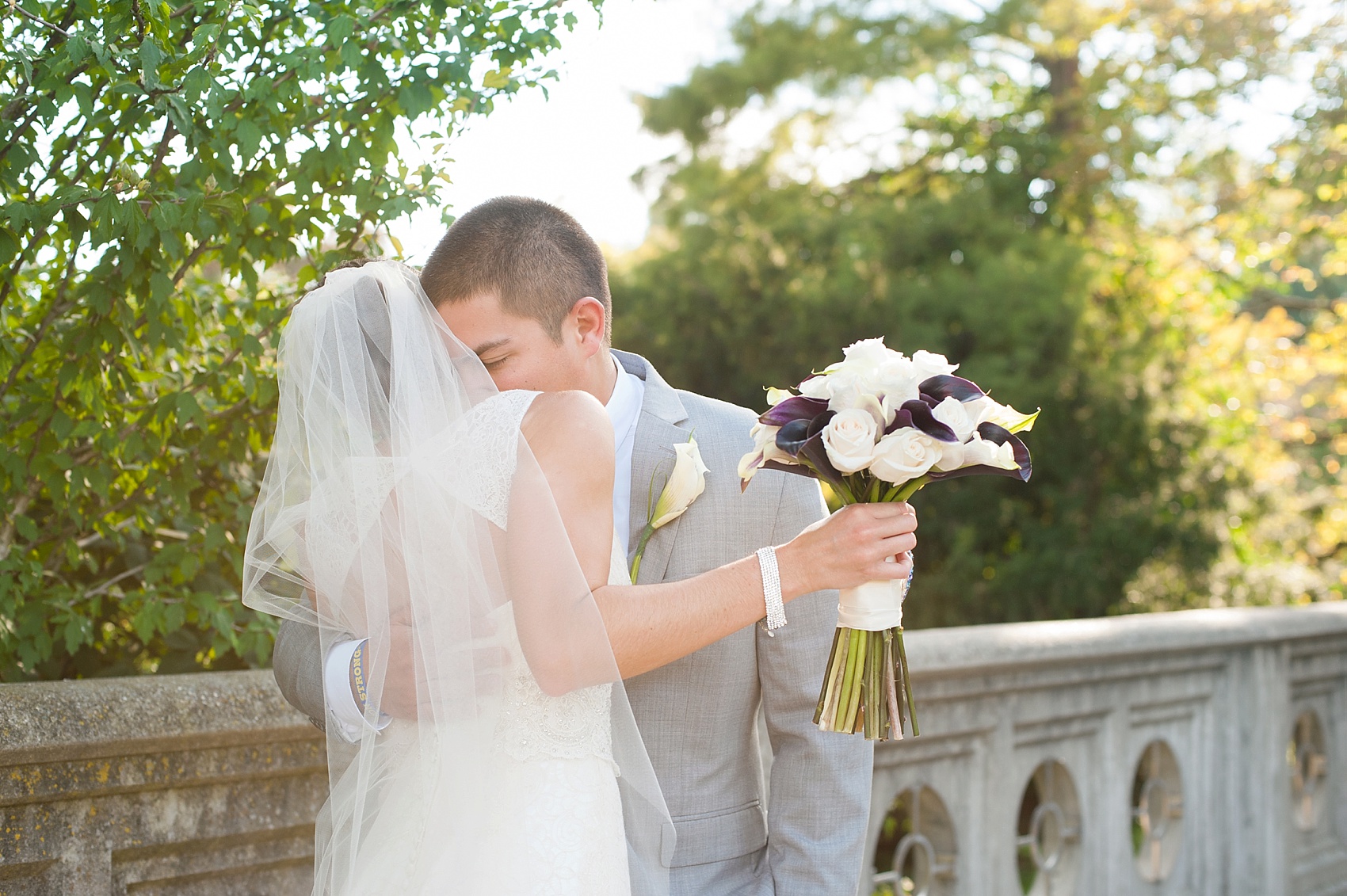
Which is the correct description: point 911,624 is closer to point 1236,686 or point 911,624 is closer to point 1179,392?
point 1179,392

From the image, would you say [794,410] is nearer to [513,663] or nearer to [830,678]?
[830,678]

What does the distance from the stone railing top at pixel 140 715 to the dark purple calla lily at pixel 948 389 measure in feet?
A: 5.14

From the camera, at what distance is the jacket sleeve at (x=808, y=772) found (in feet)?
7.30

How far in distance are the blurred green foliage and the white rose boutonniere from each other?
298 inches

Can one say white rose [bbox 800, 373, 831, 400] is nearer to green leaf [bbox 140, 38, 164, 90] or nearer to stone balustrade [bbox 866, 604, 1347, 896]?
green leaf [bbox 140, 38, 164, 90]

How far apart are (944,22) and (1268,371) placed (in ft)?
16.7

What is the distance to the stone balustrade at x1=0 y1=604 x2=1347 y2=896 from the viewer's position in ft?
7.43

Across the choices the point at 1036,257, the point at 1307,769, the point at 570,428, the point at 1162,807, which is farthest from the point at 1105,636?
the point at 1036,257

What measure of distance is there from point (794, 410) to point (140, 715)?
1476 mm

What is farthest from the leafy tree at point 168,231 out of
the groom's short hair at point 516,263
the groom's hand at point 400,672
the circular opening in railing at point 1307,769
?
the circular opening in railing at point 1307,769

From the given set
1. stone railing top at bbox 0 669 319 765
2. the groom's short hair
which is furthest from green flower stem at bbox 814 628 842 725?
stone railing top at bbox 0 669 319 765

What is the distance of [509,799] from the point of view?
1.83m

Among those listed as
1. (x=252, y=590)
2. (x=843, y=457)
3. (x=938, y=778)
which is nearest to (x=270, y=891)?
(x=252, y=590)

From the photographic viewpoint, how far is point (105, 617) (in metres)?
3.08
